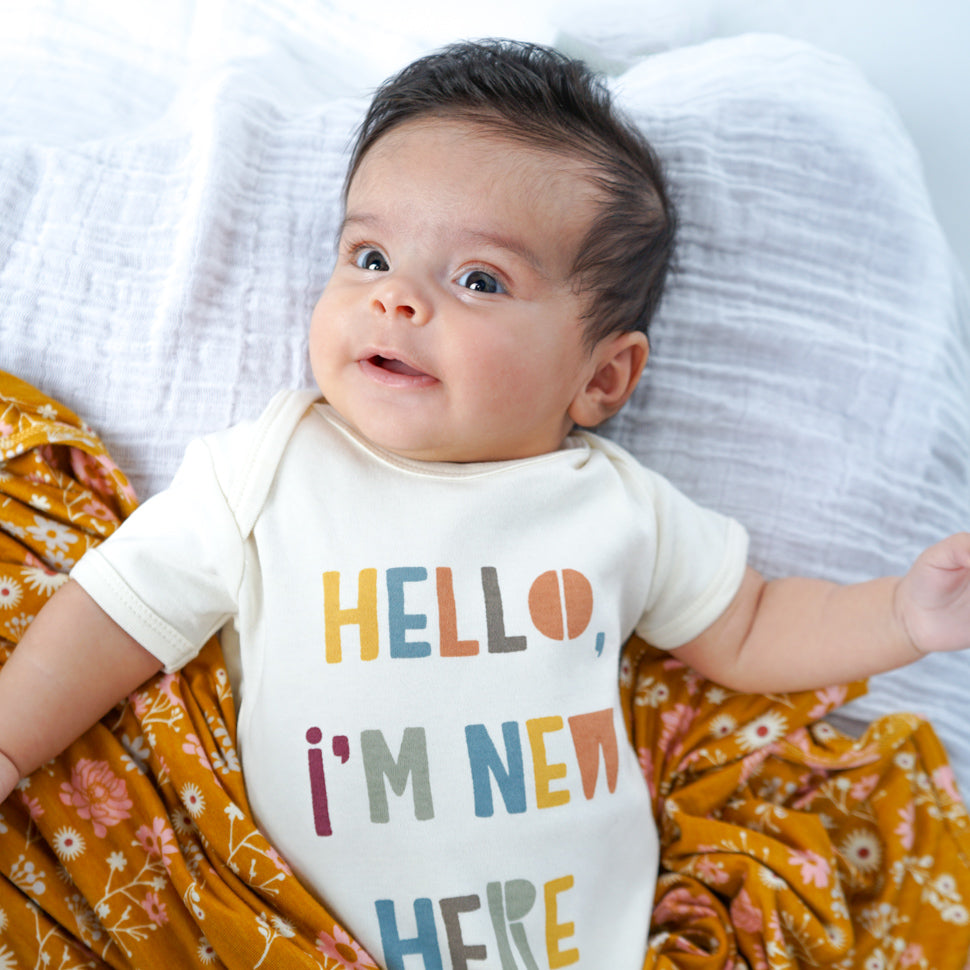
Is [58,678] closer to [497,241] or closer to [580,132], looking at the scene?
[497,241]

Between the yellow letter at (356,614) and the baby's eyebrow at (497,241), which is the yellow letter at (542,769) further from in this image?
the baby's eyebrow at (497,241)

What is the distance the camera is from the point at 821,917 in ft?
3.56

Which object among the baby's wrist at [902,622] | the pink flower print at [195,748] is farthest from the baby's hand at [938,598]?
the pink flower print at [195,748]

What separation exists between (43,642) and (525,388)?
60 cm

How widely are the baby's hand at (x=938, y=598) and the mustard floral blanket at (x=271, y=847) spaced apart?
0.52 ft

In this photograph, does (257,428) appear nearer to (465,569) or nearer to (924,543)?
(465,569)

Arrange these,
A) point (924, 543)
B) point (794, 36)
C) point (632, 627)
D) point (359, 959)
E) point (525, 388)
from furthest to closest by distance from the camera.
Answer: point (794, 36), point (924, 543), point (632, 627), point (525, 388), point (359, 959)

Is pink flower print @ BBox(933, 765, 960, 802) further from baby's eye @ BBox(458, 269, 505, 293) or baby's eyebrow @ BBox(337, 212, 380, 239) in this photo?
baby's eyebrow @ BBox(337, 212, 380, 239)

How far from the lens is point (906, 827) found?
3.75 feet

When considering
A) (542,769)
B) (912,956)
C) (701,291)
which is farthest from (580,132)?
(912,956)

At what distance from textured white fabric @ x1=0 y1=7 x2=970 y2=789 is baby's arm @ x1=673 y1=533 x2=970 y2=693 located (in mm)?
112

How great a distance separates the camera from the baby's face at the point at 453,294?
39.4 inches

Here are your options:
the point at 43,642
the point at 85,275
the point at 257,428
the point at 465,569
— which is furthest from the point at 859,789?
the point at 85,275

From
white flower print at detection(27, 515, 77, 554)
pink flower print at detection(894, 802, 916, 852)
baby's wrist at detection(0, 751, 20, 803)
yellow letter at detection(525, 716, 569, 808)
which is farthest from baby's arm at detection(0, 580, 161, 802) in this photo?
pink flower print at detection(894, 802, 916, 852)
